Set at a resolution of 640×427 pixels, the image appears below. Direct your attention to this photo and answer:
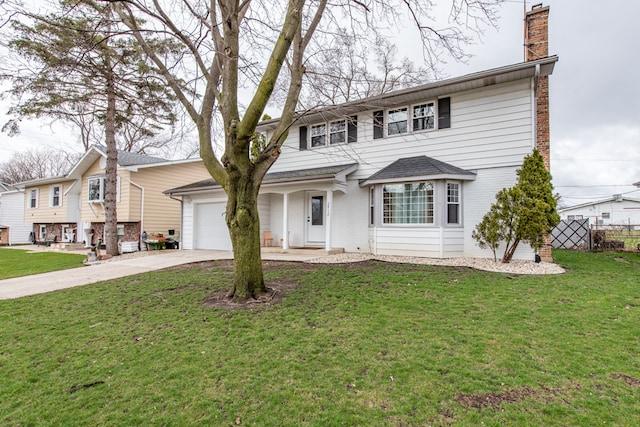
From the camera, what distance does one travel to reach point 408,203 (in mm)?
10266

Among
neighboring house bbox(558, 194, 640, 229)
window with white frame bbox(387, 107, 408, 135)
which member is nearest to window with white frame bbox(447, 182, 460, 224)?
window with white frame bbox(387, 107, 408, 135)

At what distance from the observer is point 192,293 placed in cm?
619

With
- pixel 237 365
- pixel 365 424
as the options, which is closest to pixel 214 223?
pixel 237 365

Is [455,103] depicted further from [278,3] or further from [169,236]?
[169,236]

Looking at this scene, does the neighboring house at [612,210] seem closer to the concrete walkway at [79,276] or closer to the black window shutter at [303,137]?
the black window shutter at [303,137]

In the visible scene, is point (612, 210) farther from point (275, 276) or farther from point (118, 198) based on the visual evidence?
point (118, 198)

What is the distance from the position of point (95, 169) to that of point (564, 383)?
875 inches

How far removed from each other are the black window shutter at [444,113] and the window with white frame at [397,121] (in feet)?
3.67

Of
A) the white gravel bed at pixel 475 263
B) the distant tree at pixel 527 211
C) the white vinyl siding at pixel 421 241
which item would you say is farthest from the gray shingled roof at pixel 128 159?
the distant tree at pixel 527 211

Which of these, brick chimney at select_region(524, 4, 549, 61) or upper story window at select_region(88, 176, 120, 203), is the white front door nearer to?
brick chimney at select_region(524, 4, 549, 61)

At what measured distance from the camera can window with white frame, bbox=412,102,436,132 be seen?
35.1 feet

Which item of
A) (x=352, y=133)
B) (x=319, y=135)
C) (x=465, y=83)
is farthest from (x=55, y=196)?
(x=465, y=83)

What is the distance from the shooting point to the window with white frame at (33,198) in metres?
22.9

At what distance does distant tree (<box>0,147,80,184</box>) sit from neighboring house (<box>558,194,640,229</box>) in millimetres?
56274
